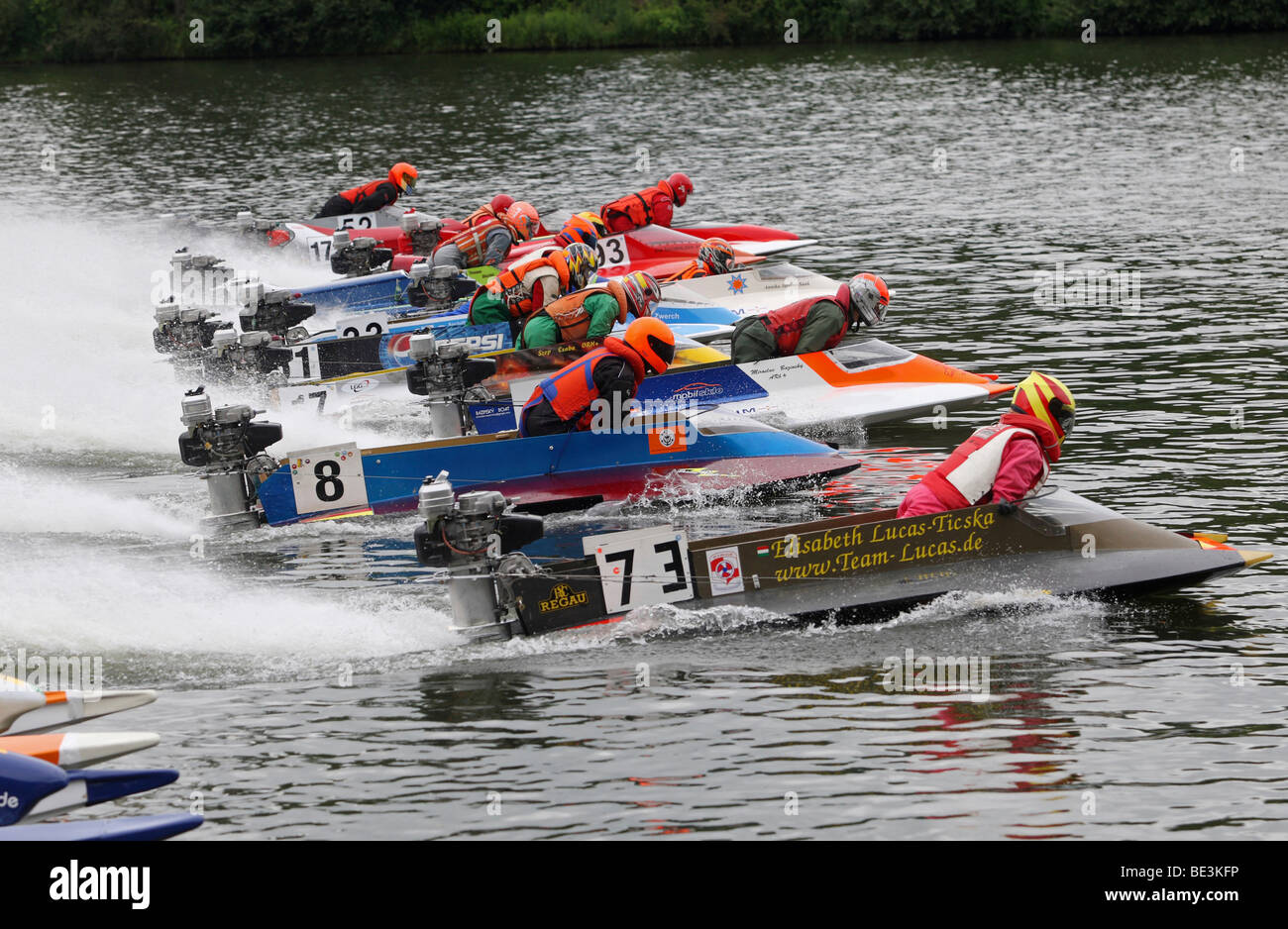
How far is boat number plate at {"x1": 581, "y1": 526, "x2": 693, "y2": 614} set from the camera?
9766 mm

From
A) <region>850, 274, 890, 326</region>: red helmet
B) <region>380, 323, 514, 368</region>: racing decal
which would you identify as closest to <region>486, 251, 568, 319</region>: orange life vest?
<region>380, 323, 514, 368</region>: racing decal

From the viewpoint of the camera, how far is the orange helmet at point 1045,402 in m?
10.2

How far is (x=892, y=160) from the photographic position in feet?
102

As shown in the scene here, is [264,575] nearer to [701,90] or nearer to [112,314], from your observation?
[112,314]

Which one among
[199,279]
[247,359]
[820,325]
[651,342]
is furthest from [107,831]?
[199,279]

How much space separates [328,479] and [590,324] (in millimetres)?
3726

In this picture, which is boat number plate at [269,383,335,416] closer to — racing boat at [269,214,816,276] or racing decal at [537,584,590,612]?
racing boat at [269,214,816,276]

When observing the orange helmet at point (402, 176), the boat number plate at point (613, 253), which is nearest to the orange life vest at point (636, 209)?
the boat number plate at point (613, 253)

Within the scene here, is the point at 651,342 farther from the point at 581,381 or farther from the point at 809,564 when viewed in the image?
the point at 809,564

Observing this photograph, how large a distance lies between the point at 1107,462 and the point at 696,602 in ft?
17.4

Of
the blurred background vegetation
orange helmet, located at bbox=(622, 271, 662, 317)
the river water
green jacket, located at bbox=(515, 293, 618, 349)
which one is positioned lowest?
the river water

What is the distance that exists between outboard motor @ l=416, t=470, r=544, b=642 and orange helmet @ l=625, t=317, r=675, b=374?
3.28 metres

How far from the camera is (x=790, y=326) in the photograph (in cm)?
1523
